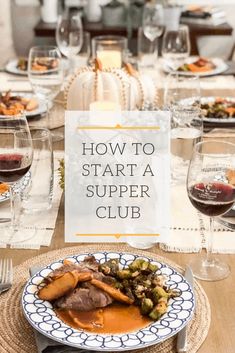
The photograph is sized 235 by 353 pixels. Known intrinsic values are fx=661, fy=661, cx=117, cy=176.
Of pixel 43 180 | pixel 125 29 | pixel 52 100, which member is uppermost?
pixel 43 180

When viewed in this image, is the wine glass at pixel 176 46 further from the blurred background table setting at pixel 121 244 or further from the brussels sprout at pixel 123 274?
the brussels sprout at pixel 123 274

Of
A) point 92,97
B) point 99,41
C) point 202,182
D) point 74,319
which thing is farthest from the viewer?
point 99,41

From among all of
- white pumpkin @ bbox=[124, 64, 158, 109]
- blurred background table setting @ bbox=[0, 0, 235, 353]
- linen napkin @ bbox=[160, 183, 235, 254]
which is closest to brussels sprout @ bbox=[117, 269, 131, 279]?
blurred background table setting @ bbox=[0, 0, 235, 353]

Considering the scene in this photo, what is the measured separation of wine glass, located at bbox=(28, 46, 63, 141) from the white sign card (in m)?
0.72

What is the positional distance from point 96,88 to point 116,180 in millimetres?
639

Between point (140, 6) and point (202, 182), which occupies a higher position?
point (202, 182)

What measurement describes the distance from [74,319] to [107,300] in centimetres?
6

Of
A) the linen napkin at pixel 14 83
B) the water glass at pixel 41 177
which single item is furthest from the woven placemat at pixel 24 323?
the linen napkin at pixel 14 83

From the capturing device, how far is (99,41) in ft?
7.93

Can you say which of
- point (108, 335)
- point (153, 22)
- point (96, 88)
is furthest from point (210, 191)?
point (153, 22)

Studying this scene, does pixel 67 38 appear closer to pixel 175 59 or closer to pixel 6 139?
pixel 175 59

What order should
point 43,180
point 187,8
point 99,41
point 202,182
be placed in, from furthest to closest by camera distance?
point 187,8, point 99,41, point 43,180, point 202,182

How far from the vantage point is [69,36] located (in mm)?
2471

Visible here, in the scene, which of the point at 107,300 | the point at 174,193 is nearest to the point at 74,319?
the point at 107,300
